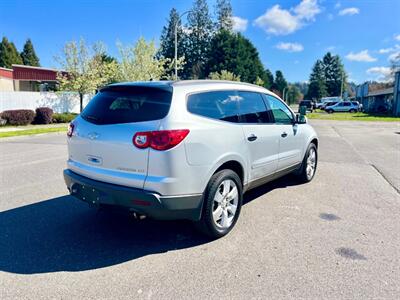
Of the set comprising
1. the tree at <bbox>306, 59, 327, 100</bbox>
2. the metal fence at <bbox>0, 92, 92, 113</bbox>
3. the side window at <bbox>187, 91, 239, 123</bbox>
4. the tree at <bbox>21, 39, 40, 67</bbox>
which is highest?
the tree at <bbox>21, 39, 40, 67</bbox>

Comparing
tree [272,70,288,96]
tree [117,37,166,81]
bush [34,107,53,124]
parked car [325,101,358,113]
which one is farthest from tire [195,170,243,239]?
tree [272,70,288,96]

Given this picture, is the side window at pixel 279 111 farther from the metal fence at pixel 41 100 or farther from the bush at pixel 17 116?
the metal fence at pixel 41 100

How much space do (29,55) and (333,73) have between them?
8443 centimetres

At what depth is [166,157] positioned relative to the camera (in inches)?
120

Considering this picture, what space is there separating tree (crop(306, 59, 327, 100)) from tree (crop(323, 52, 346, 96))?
1.38 m

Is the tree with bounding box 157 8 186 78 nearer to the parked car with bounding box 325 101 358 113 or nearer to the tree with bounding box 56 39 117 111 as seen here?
the parked car with bounding box 325 101 358 113

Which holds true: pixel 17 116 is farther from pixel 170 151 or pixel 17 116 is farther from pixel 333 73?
pixel 333 73

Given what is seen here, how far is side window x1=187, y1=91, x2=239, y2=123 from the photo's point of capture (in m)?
3.46

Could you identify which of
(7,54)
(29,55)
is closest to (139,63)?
(7,54)

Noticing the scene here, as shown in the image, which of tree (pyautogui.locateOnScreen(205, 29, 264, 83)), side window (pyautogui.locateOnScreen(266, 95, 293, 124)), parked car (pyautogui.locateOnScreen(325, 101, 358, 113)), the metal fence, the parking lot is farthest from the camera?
tree (pyautogui.locateOnScreen(205, 29, 264, 83))

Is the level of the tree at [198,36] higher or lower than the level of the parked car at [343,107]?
higher

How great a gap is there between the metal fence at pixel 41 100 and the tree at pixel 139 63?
4.43m

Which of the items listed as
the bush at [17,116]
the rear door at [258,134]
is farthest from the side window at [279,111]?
the bush at [17,116]

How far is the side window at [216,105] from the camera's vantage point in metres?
3.46
